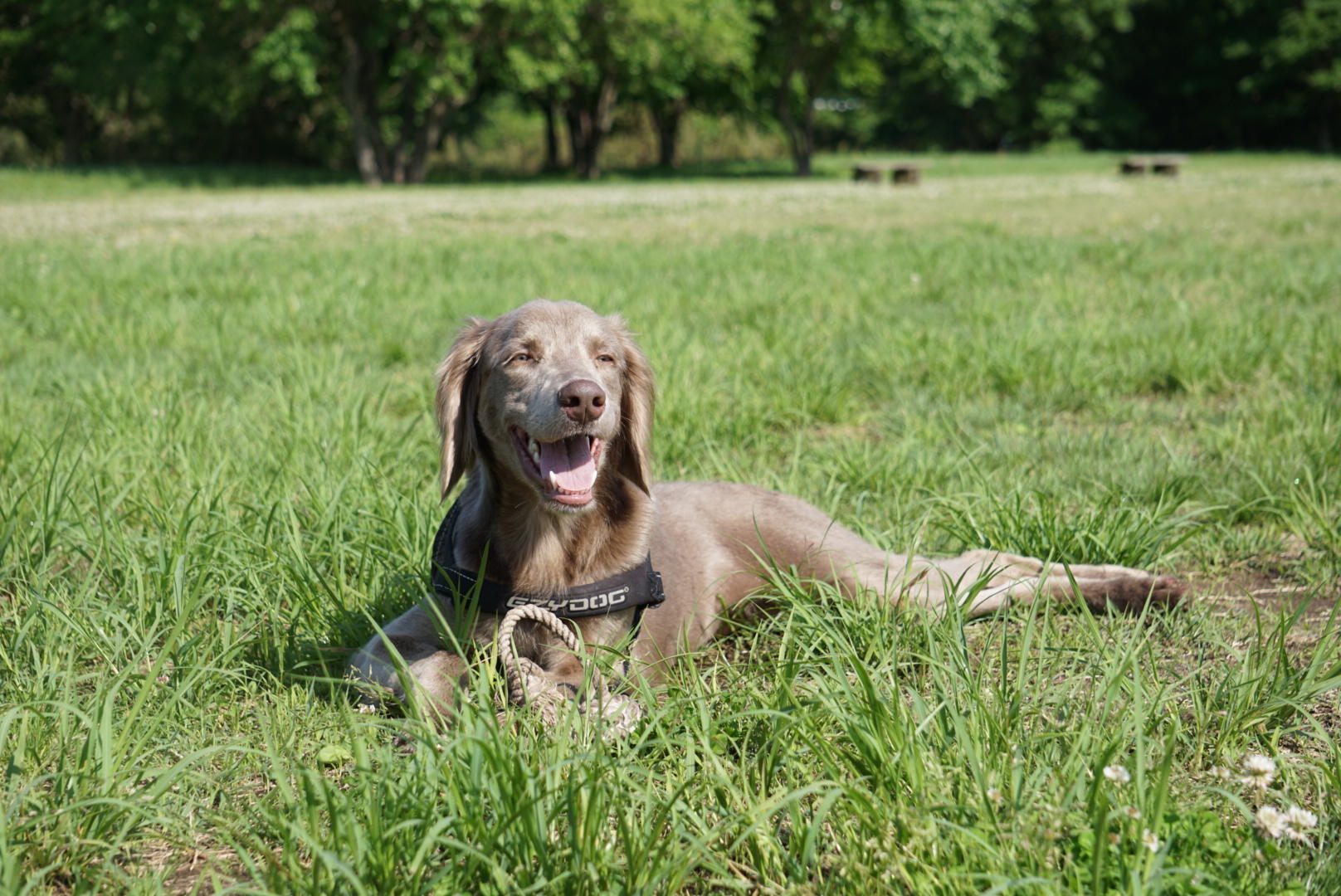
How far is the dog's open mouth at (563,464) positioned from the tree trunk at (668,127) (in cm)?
4231

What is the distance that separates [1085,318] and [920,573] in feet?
15.5

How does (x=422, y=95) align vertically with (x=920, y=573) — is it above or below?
above

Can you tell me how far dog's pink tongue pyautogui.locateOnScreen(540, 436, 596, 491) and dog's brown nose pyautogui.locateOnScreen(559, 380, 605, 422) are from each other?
0.11 m

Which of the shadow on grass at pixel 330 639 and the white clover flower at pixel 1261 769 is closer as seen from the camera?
the white clover flower at pixel 1261 769

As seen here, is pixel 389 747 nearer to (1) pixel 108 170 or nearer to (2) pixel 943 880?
(2) pixel 943 880

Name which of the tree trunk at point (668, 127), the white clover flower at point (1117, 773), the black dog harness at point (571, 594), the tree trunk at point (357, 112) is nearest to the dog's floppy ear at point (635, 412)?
the black dog harness at point (571, 594)

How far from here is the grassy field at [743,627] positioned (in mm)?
1922

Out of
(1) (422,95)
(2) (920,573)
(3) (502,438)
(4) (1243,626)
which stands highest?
(1) (422,95)

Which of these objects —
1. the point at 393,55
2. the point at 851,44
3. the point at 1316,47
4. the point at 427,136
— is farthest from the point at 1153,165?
the point at 393,55

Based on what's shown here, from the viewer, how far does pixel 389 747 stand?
2383 millimetres

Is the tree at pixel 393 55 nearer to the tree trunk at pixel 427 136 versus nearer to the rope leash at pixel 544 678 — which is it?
the tree trunk at pixel 427 136

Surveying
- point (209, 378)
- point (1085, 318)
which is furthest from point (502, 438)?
point (1085, 318)

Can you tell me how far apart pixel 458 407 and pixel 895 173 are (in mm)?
27004

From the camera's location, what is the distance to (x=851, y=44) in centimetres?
3450
